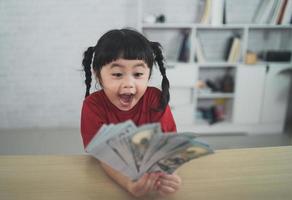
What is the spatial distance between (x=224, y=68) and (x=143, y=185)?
9.04 ft

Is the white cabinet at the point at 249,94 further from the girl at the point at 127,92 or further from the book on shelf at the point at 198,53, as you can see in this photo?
the girl at the point at 127,92

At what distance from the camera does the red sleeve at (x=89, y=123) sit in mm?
1022

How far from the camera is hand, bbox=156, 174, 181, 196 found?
0.81 m

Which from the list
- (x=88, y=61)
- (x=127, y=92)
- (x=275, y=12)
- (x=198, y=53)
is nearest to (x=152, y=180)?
(x=127, y=92)

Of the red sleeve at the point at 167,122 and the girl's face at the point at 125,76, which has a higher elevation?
the girl's face at the point at 125,76

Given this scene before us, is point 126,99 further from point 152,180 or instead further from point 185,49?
point 185,49

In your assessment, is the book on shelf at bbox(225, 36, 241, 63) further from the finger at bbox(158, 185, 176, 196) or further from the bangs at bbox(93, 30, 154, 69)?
the finger at bbox(158, 185, 176, 196)

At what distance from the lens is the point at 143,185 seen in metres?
0.78

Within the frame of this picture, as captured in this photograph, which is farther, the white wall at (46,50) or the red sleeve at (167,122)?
the white wall at (46,50)

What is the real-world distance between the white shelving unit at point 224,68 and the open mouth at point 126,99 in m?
2.00

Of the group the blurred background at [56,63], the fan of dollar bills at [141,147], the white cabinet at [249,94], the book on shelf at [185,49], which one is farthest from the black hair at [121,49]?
the white cabinet at [249,94]

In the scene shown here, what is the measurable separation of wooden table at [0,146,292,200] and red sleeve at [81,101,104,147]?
79 mm

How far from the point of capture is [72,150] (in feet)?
8.73

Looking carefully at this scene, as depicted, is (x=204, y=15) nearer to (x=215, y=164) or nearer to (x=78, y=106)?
(x=78, y=106)
